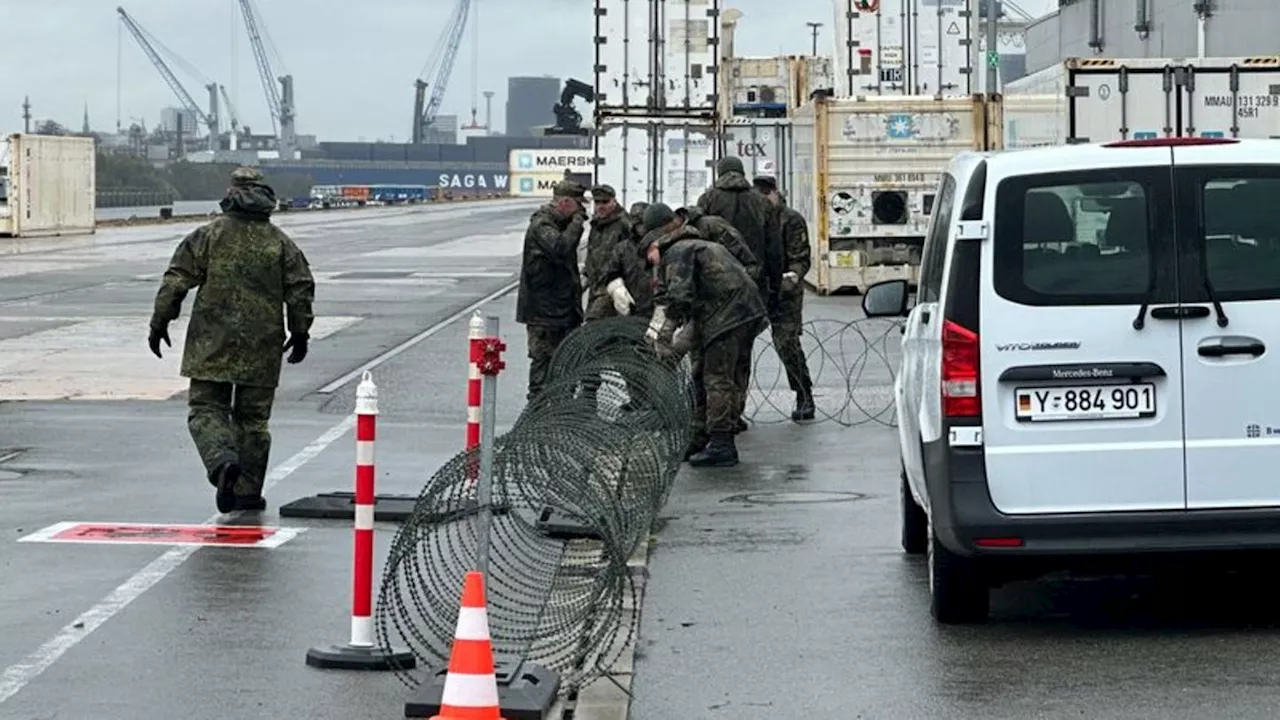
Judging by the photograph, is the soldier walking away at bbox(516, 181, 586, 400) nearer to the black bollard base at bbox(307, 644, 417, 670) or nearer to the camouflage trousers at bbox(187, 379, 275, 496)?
the camouflage trousers at bbox(187, 379, 275, 496)

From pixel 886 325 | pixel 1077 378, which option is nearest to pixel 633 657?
pixel 1077 378

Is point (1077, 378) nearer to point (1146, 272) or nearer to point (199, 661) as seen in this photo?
point (1146, 272)

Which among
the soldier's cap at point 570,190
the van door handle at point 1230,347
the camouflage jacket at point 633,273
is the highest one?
the soldier's cap at point 570,190

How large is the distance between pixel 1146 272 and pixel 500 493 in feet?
9.55

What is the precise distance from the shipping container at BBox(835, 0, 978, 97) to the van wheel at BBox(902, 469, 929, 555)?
81.3 feet

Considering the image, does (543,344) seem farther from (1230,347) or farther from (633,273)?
(1230,347)

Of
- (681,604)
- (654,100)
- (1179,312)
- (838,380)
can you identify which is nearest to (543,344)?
(838,380)

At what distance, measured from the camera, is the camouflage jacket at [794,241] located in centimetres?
1861

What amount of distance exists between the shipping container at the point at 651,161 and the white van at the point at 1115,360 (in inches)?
1003

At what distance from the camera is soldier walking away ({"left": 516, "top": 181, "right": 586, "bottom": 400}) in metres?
17.9

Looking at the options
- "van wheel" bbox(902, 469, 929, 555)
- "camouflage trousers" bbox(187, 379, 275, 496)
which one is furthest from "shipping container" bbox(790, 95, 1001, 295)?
"van wheel" bbox(902, 469, 929, 555)

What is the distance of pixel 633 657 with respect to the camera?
9367mm

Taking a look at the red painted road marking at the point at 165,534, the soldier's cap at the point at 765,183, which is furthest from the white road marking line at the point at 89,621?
the soldier's cap at the point at 765,183

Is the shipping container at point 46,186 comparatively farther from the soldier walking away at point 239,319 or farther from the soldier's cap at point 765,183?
the soldier walking away at point 239,319
